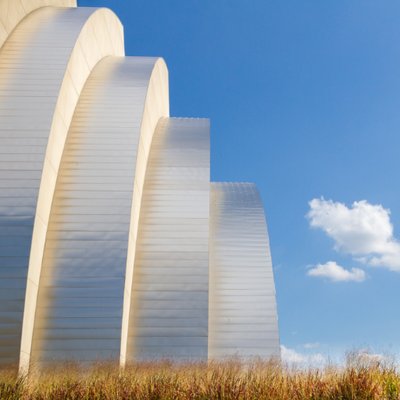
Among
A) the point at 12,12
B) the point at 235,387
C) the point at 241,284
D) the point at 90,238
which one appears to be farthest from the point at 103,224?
the point at 235,387

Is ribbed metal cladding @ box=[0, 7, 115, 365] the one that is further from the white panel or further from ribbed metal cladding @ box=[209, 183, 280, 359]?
ribbed metal cladding @ box=[209, 183, 280, 359]

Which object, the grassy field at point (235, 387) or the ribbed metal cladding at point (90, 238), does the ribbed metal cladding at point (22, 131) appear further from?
the grassy field at point (235, 387)

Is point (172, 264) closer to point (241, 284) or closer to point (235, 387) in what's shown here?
point (241, 284)

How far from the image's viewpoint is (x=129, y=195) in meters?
19.4

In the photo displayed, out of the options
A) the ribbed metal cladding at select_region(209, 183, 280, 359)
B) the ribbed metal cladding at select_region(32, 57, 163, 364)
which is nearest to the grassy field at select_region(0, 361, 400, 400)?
the ribbed metal cladding at select_region(32, 57, 163, 364)

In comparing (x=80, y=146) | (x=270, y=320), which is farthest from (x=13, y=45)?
(x=270, y=320)

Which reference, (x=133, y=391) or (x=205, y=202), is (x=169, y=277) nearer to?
(x=205, y=202)

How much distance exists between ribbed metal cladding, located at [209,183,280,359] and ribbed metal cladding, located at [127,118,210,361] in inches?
94.2

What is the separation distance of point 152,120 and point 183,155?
2.37m

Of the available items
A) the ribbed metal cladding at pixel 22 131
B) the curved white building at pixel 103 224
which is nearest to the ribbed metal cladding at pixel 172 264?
the curved white building at pixel 103 224

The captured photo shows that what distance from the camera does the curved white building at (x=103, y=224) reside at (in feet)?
57.2

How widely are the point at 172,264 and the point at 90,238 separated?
11.2 feet

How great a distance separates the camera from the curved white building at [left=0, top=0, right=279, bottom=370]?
686 inches

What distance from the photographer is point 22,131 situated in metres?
18.2
